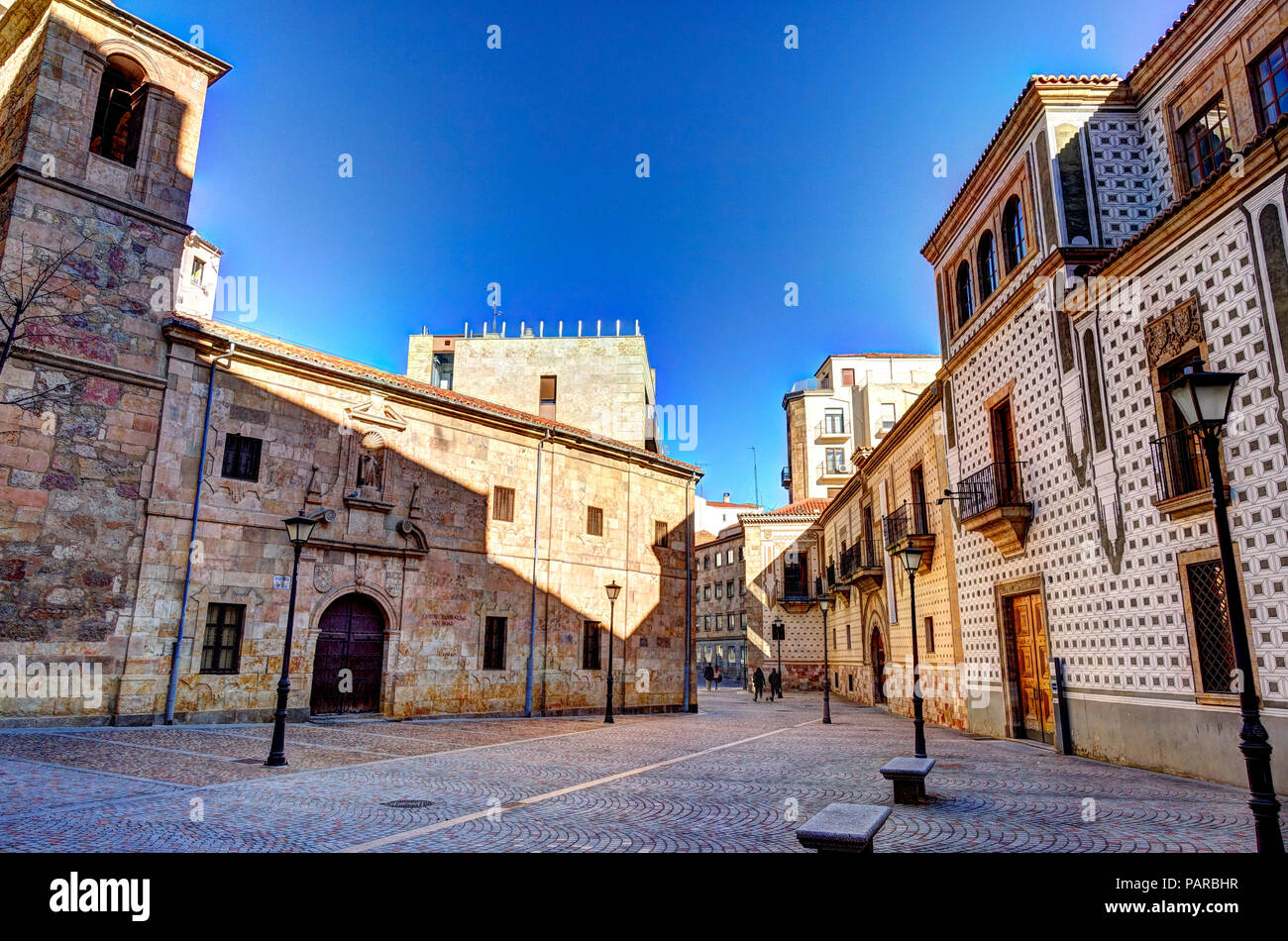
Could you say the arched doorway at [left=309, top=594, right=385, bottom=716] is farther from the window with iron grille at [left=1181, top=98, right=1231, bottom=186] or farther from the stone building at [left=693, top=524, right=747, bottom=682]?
the stone building at [left=693, top=524, right=747, bottom=682]

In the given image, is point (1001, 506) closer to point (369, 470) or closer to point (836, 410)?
point (369, 470)

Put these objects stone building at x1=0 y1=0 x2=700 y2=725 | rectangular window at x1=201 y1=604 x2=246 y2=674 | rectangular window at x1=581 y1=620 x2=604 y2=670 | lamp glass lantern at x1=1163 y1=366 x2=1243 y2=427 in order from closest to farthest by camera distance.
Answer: lamp glass lantern at x1=1163 y1=366 x2=1243 y2=427
stone building at x1=0 y1=0 x2=700 y2=725
rectangular window at x1=201 y1=604 x2=246 y2=674
rectangular window at x1=581 y1=620 x2=604 y2=670

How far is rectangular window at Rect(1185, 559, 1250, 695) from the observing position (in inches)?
385

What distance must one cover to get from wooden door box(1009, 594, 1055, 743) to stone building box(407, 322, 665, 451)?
18.5m

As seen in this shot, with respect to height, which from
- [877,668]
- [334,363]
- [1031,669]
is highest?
[334,363]

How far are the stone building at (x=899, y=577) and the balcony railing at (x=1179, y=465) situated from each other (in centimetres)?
684

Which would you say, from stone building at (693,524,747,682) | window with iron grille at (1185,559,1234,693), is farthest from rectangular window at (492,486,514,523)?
stone building at (693,524,747,682)

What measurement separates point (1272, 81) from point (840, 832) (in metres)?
12.3

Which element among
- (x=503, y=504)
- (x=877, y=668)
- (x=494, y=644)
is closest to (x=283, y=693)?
(x=494, y=644)

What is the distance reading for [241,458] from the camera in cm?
1630

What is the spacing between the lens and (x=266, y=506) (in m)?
16.4

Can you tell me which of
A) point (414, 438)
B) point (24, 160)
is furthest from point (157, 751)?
point (24, 160)

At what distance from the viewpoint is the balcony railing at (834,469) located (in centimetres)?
4781
